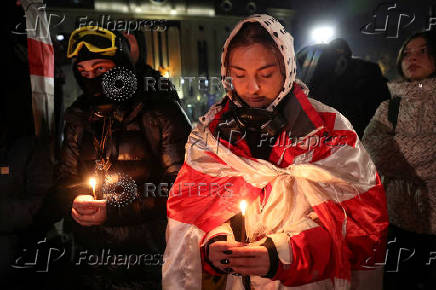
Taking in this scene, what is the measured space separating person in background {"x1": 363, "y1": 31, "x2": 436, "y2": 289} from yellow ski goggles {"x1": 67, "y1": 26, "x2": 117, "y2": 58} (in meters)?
2.41

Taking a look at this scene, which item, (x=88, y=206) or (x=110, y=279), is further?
(x=110, y=279)

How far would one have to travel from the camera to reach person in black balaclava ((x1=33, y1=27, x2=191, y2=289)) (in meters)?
1.90

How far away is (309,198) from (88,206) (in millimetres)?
1334

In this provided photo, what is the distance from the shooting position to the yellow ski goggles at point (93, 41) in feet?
6.32

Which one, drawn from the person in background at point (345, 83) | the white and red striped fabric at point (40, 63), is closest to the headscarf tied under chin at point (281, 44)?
the person in background at point (345, 83)

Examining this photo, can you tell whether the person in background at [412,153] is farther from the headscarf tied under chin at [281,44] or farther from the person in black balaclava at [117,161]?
the person in black balaclava at [117,161]

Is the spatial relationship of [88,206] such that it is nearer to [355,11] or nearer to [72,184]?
[72,184]

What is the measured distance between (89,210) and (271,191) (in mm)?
1183

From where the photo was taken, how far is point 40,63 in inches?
105

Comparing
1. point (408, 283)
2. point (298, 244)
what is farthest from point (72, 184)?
point (408, 283)

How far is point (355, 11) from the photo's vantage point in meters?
4.29

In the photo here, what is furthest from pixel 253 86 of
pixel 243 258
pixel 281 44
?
pixel 243 258

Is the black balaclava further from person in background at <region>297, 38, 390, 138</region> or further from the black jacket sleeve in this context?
person in background at <region>297, 38, 390, 138</region>
